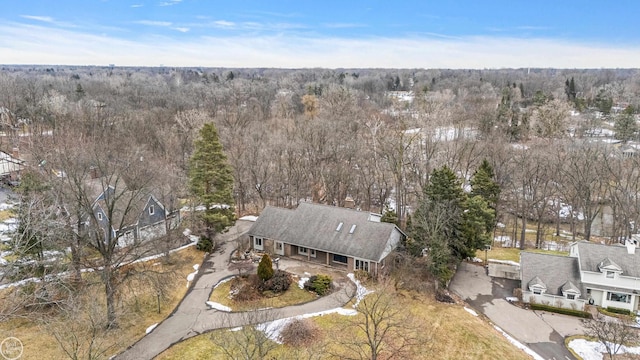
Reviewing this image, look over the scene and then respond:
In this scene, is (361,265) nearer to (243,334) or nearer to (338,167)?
(243,334)

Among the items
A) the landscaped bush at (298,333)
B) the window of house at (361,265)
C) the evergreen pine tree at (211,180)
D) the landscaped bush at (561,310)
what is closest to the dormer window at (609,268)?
the landscaped bush at (561,310)

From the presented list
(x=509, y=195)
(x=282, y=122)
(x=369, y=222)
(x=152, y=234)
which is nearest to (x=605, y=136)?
(x=509, y=195)

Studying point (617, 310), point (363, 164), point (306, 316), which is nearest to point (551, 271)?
point (617, 310)

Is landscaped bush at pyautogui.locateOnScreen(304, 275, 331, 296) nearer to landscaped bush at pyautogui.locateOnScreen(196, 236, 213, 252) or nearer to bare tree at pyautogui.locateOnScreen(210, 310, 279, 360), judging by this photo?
bare tree at pyautogui.locateOnScreen(210, 310, 279, 360)

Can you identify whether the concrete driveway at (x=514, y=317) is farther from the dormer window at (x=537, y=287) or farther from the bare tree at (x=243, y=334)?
the bare tree at (x=243, y=334)

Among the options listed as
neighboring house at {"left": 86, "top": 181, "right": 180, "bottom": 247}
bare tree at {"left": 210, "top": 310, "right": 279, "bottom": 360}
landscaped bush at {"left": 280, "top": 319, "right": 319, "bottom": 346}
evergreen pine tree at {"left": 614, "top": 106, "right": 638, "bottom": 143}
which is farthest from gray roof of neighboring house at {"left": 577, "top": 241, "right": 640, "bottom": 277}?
evergreen pine tree at {"left": 614, "top": 106, "right": 638, "bottom": 143}

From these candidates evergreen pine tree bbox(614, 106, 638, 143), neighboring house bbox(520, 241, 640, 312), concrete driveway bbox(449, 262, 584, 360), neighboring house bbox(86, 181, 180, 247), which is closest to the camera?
concrete driveway bbox(449, 262, 584, 360)
